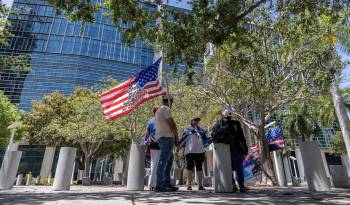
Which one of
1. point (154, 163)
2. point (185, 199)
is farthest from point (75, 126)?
point (185, 199)

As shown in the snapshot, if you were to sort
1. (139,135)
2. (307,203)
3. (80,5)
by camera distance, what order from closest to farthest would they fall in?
(307,203) → (80,5) → (139,135)

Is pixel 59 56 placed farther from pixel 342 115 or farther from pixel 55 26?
pixel 342 115

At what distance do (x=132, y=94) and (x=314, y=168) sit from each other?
20.6 feet

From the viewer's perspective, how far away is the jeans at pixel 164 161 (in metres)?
5.86

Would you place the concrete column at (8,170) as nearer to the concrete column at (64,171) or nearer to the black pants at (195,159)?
the concrete column at (64,171)

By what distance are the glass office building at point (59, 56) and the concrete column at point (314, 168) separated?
4773 cm

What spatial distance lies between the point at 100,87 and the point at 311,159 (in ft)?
69.6

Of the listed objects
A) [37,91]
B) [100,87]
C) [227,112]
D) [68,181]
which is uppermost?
[37,91]

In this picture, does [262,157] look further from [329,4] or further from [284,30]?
[329,4]

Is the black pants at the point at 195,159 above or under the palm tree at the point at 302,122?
under

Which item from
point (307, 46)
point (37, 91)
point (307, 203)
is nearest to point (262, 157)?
point (307, 46)

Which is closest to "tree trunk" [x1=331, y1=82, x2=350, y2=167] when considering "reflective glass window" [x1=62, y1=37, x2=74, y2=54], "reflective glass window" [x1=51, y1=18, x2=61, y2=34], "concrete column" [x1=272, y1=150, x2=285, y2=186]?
"concrete column" [x1=272, y1=150, x2=285, y2=186]

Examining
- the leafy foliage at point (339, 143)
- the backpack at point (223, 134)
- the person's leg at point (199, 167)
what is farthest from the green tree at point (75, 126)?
the leafy foliage at point (339, 143)

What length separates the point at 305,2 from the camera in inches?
290
